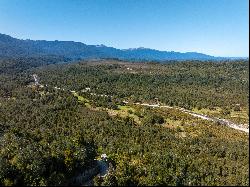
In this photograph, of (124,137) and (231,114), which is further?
(231,114)

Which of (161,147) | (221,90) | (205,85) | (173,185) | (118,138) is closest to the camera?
(173,185)

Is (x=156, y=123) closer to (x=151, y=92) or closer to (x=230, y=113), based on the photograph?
(x=230, y=113)

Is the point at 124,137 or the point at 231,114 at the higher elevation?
the point at 231,114

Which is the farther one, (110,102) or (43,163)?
(110,102)

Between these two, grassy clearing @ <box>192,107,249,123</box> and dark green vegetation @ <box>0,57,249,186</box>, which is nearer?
dark green vegetation @ <box>0,57,249,186</box>

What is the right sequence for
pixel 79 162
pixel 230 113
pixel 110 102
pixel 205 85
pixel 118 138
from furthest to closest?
pixel 205 85 → pixel 110 102 → pixel 230 113 → pixel 118 138 → pixel 79 162

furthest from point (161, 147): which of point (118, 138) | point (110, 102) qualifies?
point (110, 102)

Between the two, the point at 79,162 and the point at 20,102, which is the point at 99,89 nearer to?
the point at 20,102

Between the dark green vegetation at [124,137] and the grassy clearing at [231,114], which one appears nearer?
the dark green vegetation at [124,137]
